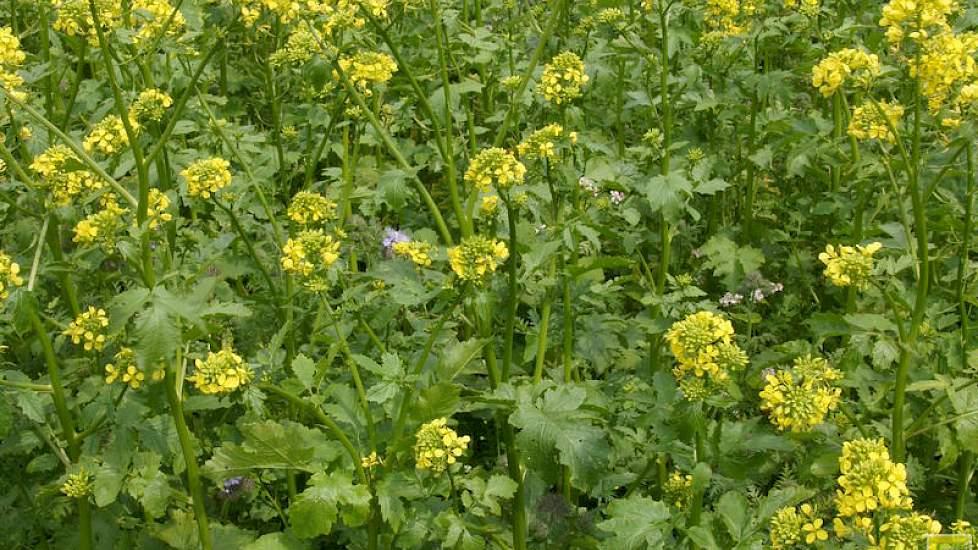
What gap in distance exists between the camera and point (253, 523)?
171 inches

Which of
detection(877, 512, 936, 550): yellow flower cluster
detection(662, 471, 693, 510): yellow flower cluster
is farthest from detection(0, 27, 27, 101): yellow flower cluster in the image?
detection(877, 512, 936, 550): yellow flower cluster

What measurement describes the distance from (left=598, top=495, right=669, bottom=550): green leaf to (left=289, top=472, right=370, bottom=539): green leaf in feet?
2.68

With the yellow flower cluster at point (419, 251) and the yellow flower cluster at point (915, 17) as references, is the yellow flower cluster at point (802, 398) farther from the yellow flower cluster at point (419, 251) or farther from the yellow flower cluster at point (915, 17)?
the yellow flower cluster at point (419, 251)

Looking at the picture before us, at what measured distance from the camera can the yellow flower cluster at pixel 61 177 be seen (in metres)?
3.42

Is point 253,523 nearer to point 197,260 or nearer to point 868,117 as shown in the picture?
point 197,260

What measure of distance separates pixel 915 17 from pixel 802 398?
1.34m

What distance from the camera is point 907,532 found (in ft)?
8.86

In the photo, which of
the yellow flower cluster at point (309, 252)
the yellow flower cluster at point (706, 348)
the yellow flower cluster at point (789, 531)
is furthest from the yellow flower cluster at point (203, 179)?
the yellow flower cluster at point (789, 531)

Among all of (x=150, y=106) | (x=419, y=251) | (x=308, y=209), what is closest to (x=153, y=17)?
(x=150, y=106)

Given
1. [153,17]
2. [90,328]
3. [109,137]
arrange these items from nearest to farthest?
1. [90,328]
2. [109,137]
3. [153,17]

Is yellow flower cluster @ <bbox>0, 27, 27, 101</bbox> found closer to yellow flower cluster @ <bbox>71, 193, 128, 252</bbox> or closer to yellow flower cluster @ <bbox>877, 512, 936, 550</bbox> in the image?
yellow flower cluster @ <bbox>71, 193, 128, 252</bbox>

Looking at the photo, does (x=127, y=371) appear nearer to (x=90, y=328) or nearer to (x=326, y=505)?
(x=90, y=328)

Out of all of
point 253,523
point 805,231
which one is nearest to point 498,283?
point 253,523

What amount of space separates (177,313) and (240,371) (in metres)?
0.34
